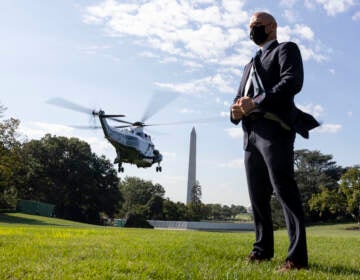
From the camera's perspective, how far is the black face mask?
424cm

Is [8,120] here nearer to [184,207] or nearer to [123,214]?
[184,207]

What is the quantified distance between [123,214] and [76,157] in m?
41.6

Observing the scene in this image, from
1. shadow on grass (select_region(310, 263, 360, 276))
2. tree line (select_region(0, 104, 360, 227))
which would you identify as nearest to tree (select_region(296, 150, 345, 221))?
tree line (select_region(0, 104, 360, 227))

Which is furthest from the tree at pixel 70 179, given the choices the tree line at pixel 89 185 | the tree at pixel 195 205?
the tree at pixel 195 205

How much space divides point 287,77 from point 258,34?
2.46ft

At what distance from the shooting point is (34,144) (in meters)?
68.5

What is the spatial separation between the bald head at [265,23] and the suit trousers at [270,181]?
0.95 meters

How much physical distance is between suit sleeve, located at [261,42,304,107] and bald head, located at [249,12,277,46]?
366mm

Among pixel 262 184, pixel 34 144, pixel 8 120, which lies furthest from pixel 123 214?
pixel 262 184

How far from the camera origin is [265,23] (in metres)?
4.22

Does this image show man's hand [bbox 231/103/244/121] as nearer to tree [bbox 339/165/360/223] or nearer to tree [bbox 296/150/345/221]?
tree [bbox 339/165/360/223]

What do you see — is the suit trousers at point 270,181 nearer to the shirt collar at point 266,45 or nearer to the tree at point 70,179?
the shirt collar at point 266,45

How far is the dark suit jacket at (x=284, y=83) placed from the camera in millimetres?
3754

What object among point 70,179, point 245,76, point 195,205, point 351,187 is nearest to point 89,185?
point 70,179
